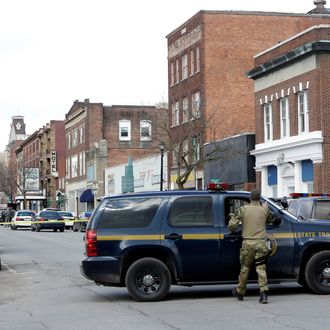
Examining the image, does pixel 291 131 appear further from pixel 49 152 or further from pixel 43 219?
pixel 49 152

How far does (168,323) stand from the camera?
10.6 metres

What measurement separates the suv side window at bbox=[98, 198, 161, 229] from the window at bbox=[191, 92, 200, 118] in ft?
116

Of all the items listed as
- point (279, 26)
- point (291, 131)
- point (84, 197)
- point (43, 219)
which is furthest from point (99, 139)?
point (291, 131)

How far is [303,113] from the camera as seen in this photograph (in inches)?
1430

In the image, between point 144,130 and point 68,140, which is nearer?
point 144,130

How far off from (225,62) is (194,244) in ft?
120

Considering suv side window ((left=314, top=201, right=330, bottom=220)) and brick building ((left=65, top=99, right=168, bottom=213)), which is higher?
brick building ((left=65, top=99, right=168, bottom=213))

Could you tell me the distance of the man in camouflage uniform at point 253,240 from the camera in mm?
12281

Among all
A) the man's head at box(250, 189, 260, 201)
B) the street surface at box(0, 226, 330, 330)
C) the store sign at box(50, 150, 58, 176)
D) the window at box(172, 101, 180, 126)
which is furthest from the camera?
the store sign at box(50, 150, 58, 176)

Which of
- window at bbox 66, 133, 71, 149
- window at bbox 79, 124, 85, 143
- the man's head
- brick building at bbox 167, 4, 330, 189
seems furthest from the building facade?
the man's head

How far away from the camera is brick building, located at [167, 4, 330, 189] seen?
48125 millimetres

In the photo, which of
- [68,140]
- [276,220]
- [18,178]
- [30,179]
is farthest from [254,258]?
[18,178]

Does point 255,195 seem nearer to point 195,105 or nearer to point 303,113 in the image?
point 303,113

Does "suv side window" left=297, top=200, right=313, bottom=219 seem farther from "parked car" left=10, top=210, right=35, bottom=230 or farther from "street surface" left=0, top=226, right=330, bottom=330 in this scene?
"parked car" left=10, top=210, right=35, bottom=230
